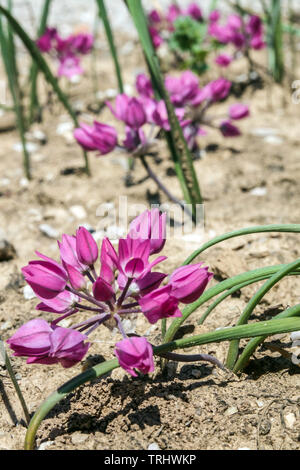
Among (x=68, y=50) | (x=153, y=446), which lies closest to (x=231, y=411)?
(x=153, y=446)

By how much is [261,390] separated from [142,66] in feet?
9.33

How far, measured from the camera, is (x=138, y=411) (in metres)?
1.09

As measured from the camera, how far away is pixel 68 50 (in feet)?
9.80

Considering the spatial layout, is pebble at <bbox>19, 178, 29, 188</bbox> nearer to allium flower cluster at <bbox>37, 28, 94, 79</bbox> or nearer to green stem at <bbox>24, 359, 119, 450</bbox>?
allium flower cluster at <bbox>37, 28, 94, 79</bbox>

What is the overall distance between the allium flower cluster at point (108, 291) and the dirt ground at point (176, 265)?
0.65ft

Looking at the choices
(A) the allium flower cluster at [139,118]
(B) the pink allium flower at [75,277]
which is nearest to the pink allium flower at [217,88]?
(A) the allium flower cluster at [139,118]

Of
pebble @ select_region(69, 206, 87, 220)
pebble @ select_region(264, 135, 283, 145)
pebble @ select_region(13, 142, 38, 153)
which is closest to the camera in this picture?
pebble @ select_region(69, 206, 87, 220)

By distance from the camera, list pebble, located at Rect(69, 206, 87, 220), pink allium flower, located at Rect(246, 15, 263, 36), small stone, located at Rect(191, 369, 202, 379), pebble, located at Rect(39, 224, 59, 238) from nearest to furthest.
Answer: small stone, located at Rect(191, 369, 202, 379), pebble, located at Rect(39, 224, 59, 238), pebble, located at Rect(69, 206, 87, 220), pink allium flower, located at Rect(246, 15, 263, 36)

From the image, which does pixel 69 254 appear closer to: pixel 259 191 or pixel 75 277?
pixel 75 277

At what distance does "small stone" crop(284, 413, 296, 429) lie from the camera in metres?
1.03

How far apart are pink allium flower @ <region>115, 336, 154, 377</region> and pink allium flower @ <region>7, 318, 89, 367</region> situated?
8 cm

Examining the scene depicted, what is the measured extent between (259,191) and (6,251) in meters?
1.00

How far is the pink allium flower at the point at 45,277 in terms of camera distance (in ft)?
3.16

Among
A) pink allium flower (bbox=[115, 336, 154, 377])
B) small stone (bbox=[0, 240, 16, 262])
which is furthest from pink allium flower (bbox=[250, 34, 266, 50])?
pink allium flower (bbox=[115, 336, 154, 377])
